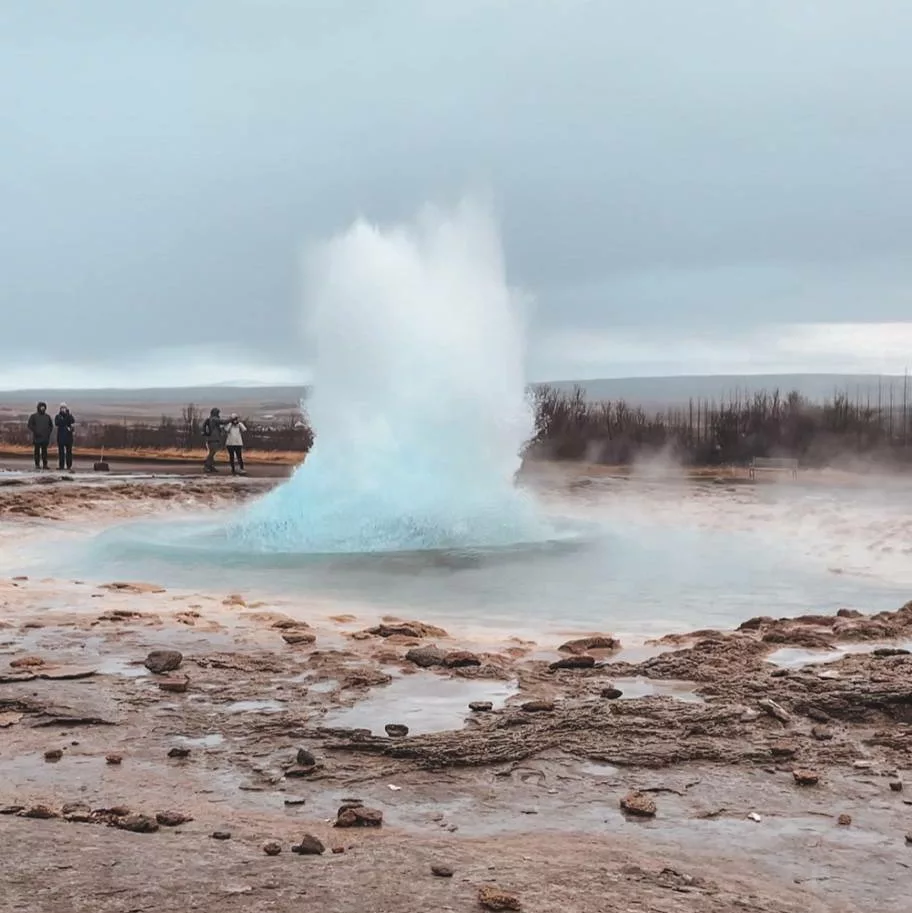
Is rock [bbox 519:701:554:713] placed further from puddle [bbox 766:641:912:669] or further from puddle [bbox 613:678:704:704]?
puddle [bbox 766:641:912:669]

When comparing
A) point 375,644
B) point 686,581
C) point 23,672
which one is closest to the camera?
point 23,672

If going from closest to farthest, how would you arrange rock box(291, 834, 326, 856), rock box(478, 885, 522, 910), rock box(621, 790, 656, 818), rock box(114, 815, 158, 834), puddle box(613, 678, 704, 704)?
rock box(478, 885, 522, 910) < rock box(291, 834, 326, 856) < rock box(114, 815, 158, 834) < rock box(621, 790, 656, 818) < puddle box(613, 678, 704, 704)

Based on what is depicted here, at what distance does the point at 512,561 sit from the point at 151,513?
7.11 metres

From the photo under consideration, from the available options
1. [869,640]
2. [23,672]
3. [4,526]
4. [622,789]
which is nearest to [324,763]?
[622,789]

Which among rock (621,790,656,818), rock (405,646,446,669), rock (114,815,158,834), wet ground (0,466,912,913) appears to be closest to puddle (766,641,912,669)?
wet ground (0,466,912,913)

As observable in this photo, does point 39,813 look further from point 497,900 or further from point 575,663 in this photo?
point 575,663

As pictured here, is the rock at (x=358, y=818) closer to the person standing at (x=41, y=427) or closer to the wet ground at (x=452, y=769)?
the wet ground at (x=452, y=769)

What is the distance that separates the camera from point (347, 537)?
44.2 ft

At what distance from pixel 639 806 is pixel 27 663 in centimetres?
371

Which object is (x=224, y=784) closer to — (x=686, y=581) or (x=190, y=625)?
(x=190, y=625)

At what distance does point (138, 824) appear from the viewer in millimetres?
3865

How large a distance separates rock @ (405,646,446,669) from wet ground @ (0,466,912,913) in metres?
0.02

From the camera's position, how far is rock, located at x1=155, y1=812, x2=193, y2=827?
392 centimetres

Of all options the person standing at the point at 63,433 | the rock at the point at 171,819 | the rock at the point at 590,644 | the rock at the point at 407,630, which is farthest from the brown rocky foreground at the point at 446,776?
the person standing at the point at 63,433
